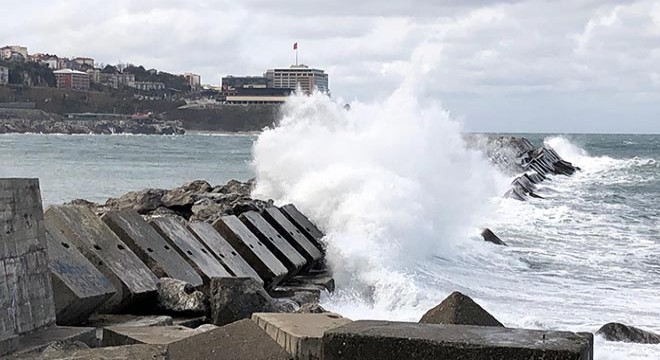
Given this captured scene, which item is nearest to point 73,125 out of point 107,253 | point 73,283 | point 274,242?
point 274,242

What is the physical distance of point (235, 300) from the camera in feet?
21.8

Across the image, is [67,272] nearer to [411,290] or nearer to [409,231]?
[411,290]

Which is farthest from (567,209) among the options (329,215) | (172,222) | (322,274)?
(172,222)

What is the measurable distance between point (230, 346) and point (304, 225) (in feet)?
30.5

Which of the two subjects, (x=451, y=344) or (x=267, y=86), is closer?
(x=451, y=344)

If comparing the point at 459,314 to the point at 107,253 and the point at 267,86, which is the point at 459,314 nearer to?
the point at 107,253

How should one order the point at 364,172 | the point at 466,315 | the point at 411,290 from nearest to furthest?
the point at 466,315, the point at 411,290, the point at 364,172

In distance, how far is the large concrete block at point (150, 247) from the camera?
25.5 ft

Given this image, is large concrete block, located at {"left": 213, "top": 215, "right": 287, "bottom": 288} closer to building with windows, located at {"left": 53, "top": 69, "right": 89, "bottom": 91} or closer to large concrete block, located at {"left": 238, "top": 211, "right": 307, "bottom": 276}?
large concrete block, located at {"left": 238, "top": 211, "right": 307, "bottom": 276}

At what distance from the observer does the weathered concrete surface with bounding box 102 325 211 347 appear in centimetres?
533

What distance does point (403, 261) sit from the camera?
13.3 metres

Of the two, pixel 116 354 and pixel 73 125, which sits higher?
pixel 73 125

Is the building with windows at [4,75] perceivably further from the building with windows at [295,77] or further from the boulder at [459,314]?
the boulder at [459,314]

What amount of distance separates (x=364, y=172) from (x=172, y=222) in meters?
7.52
